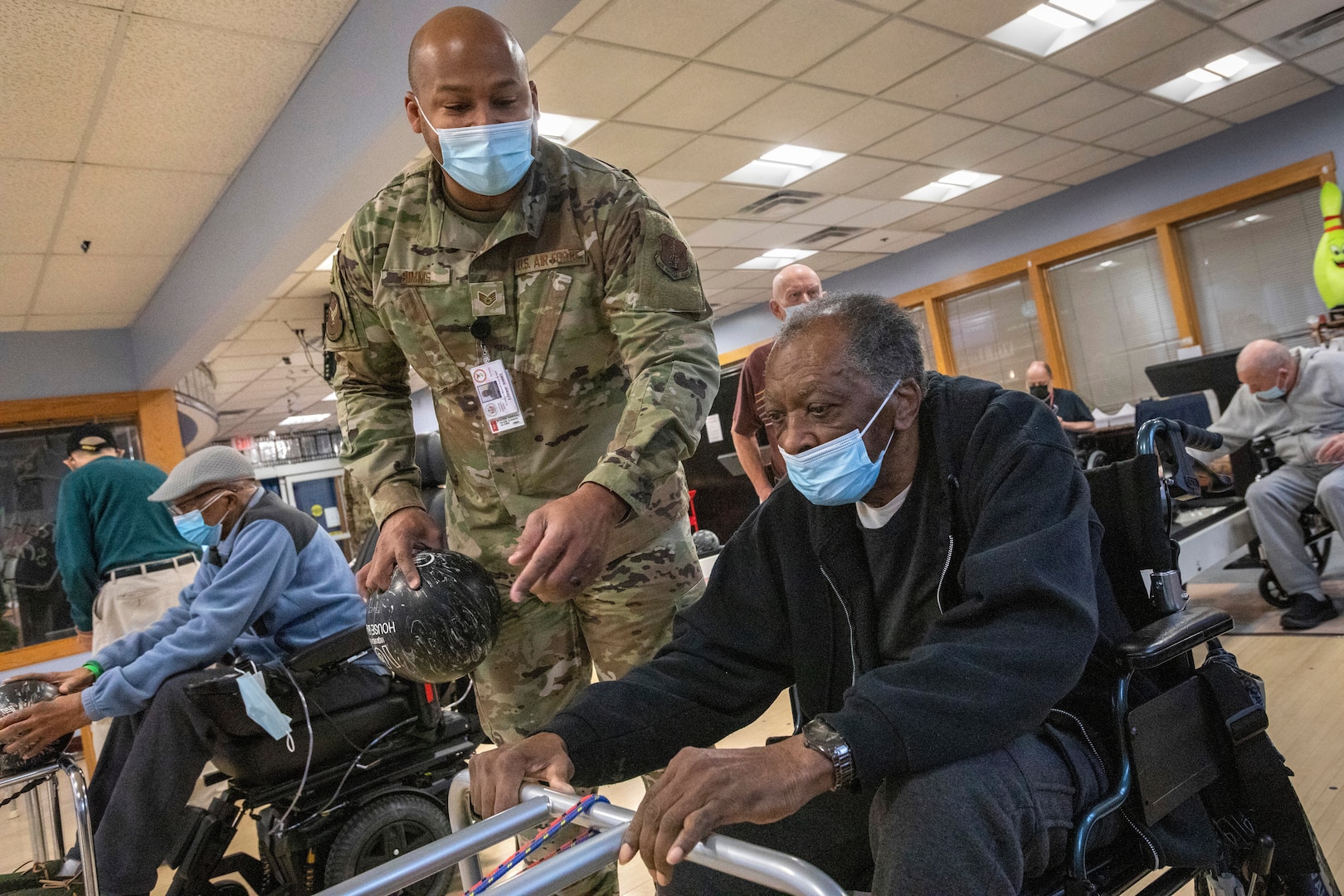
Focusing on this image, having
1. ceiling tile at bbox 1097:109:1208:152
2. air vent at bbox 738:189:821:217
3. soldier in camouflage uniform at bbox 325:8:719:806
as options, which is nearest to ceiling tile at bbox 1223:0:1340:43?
ceiling tile at bbox 1097:109:1208:152

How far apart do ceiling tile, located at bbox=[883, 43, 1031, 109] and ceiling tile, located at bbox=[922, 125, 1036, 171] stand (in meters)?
0.99

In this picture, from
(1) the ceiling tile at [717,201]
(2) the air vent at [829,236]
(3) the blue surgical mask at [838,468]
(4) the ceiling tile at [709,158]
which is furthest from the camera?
(2) the air vent at [829,236]

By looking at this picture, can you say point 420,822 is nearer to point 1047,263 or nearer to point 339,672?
point 339,672

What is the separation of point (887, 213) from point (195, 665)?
7.47 meters

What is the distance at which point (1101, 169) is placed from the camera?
328 inches

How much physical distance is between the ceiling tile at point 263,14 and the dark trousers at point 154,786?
247cm

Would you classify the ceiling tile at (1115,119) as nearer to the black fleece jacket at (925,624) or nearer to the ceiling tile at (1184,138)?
the ceiling tile at (1184,138)

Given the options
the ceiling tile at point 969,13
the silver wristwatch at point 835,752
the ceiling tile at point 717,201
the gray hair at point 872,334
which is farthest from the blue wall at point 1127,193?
the silver wristwatch at point 835,752

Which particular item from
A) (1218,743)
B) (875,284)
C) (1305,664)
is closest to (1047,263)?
(875,284)

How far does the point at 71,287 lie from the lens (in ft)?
19.5

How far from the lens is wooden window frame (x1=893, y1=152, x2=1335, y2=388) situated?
7516mm

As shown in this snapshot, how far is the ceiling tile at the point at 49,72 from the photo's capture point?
319 cm

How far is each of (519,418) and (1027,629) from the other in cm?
80

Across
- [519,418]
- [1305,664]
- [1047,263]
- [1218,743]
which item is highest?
[1047,263]
